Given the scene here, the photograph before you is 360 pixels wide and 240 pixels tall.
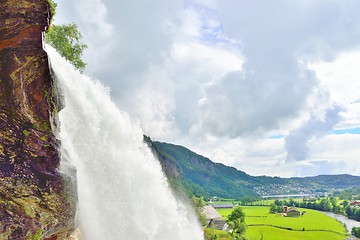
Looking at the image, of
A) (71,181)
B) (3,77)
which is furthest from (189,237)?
(3,77)

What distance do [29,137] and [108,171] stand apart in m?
5.67

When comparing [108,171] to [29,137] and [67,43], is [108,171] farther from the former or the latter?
[67,43]

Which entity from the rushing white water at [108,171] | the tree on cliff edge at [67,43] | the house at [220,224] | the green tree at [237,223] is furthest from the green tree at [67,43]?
the house at [220,224]

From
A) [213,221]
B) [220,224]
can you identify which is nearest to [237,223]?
[220,224]

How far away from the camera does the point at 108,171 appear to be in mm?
18312

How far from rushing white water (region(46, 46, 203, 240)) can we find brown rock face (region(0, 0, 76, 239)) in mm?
1697

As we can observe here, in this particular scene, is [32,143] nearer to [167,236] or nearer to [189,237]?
[167,236]

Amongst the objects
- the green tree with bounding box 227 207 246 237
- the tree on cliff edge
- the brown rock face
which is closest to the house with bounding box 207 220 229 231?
the green tree with bounding box 227 207 246 237

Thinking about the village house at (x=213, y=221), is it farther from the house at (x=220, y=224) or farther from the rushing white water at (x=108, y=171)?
the rushing white water at (x=108, y=171)

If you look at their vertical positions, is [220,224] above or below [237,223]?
below

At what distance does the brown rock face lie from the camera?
1230 cm

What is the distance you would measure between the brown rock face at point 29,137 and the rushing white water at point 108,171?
1.70 meters

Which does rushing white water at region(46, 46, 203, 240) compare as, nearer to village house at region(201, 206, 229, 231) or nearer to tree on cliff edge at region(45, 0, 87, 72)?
tree on cliff edge at region(45, 0, 87, 72)

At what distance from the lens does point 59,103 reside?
53.8 feet
